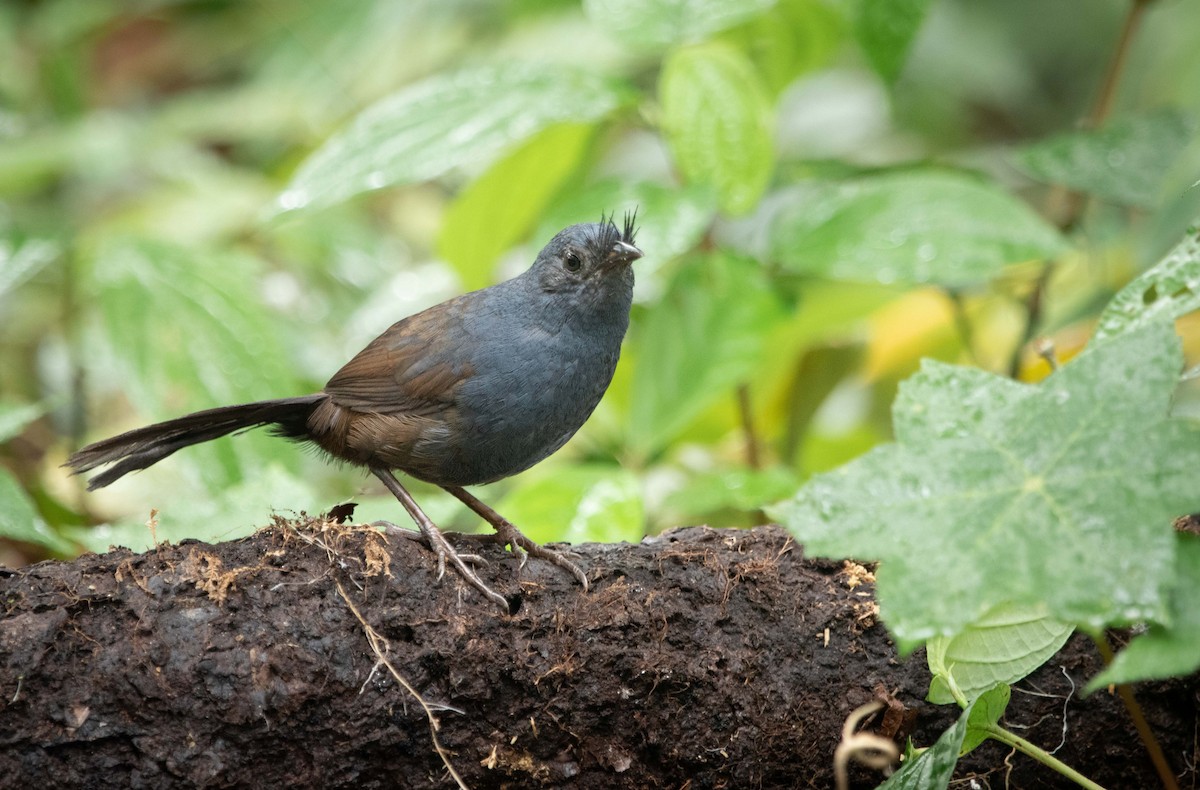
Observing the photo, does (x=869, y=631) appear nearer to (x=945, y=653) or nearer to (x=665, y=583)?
(x=945, y=653)

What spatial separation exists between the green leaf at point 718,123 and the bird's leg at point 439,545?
148 centimetres

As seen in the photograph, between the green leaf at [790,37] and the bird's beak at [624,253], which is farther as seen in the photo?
the green leaf at [790,37]

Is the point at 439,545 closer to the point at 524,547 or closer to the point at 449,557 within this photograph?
the point at 449,557

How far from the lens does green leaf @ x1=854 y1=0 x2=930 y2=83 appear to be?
3.51 metres

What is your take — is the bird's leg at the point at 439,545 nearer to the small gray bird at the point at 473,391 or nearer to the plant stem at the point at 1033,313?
the small gray bird at the point at 473,391

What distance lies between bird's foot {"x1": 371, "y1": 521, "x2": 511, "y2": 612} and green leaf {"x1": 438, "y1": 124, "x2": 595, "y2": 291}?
1.76 metres

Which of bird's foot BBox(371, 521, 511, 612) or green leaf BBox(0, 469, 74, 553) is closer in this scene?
bird's foot BBox(371, 521, 511, 612)

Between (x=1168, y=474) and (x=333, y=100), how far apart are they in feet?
21.3

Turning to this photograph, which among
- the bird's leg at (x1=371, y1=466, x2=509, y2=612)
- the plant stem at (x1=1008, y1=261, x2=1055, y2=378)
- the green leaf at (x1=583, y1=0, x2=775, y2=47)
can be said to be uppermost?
the green leaf at (x1=583, y1=0, x2=775, y2=47)

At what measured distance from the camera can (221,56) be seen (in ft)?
29.6

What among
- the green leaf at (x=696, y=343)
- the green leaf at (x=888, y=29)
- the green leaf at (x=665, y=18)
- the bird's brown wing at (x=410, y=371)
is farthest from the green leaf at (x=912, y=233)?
the bird's brown wing at (x=410, y=371)

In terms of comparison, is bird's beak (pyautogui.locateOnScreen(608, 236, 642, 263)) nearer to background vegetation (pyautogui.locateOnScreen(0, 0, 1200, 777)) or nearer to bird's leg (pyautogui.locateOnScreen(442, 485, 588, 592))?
background vegetation (pyautogui.locateOnScreen(0, 0, 1200, 777))

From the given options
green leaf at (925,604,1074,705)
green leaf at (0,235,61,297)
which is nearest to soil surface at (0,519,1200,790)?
green leaf at (925,604,1074,705)

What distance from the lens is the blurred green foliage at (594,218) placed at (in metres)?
3.56
